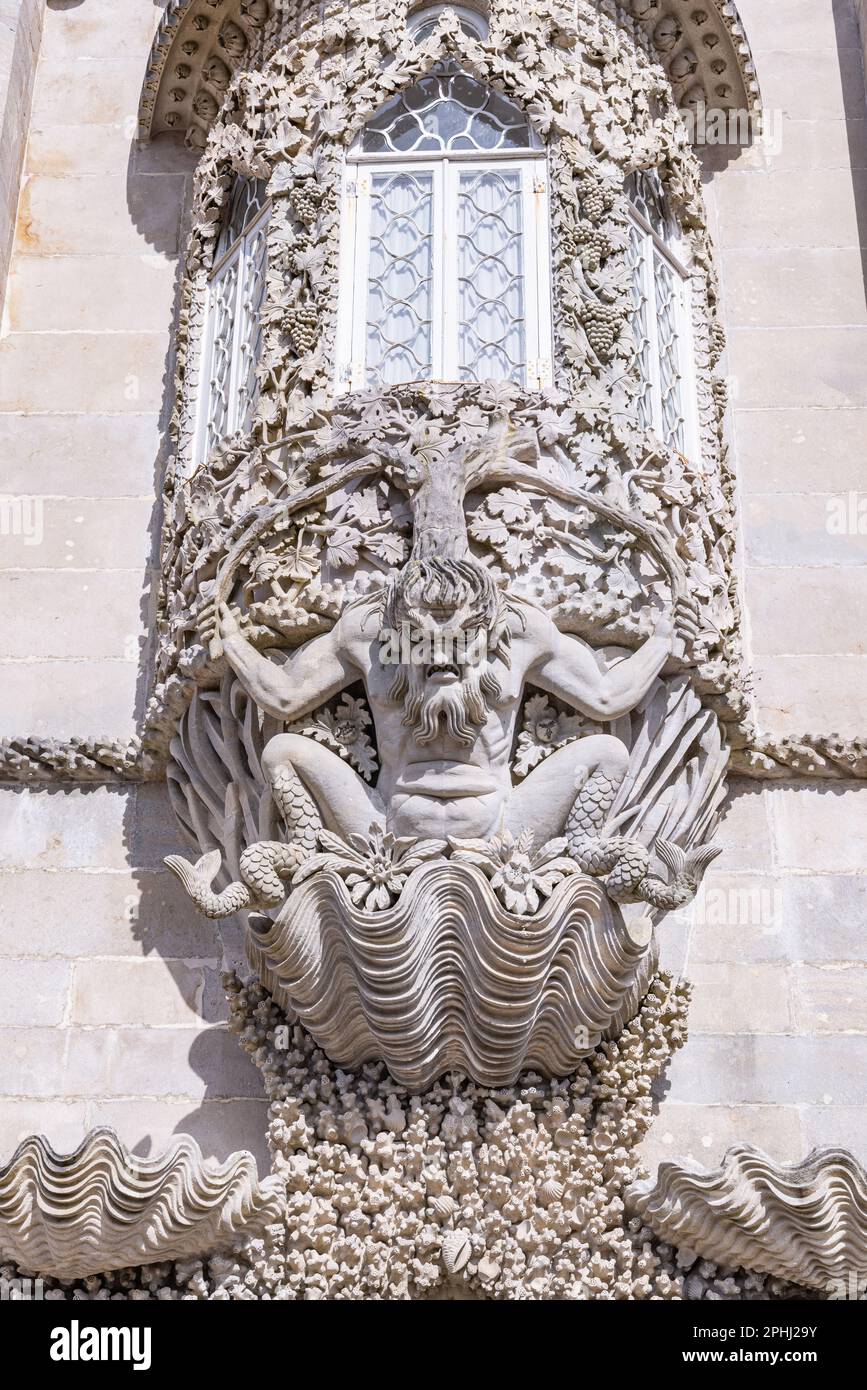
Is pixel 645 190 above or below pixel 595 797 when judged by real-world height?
above

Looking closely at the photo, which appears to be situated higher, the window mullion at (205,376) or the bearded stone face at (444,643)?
the window mullion at (205,376)

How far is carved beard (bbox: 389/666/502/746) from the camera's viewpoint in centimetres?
805

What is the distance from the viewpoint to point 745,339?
10.7m

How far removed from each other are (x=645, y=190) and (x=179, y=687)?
12.3ft

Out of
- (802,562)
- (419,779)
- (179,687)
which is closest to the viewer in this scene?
(419,779)

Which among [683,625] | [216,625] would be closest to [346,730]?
[216,625]

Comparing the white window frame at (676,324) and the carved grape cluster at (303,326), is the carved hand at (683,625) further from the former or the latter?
the carved grape cluster at (303,326)

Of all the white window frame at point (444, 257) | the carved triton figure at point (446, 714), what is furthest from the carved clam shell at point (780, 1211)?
the white window frame at point (444, 257)

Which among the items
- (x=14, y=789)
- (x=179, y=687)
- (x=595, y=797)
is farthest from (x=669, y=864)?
(x=14, y=789)

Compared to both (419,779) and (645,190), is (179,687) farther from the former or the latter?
(645,190)

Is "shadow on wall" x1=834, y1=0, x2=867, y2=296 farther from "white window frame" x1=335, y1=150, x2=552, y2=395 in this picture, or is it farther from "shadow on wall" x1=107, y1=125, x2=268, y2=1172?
"shadow on wall" x1=107, y1=125, x2=268, y2=1172

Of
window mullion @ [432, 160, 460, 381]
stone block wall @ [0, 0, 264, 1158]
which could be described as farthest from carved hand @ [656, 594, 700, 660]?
stone block wall @ [0, 0, 264, 1158]

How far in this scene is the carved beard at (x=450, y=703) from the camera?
8.05 m

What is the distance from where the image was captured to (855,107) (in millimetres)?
11414
